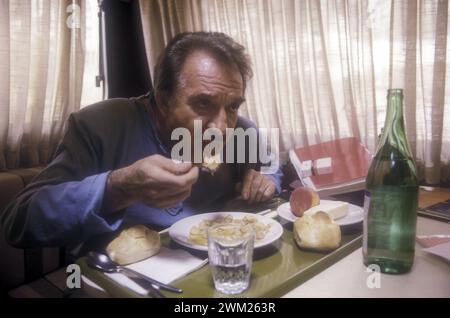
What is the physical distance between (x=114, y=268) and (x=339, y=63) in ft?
4.82

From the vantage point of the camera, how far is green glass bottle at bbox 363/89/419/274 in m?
0.63

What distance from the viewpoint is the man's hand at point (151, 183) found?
680 mm

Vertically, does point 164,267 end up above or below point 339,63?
below

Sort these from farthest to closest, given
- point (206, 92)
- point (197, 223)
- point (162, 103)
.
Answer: point (162, 103) → point (206, 92) → point (197, 223)

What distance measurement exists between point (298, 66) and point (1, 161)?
5.08 feet

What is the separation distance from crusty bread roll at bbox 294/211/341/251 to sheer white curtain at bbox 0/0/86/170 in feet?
4.80

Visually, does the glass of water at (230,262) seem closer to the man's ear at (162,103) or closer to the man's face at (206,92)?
the man's face at (206,92)

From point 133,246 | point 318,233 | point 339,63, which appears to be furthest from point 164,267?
point 339,63

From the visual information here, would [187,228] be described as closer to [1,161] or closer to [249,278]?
[249,278]

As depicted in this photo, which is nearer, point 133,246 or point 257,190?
point 133,246

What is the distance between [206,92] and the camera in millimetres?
985

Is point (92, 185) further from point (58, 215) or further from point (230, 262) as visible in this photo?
point (230, 262)

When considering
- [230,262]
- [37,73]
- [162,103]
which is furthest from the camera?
[37,73]
